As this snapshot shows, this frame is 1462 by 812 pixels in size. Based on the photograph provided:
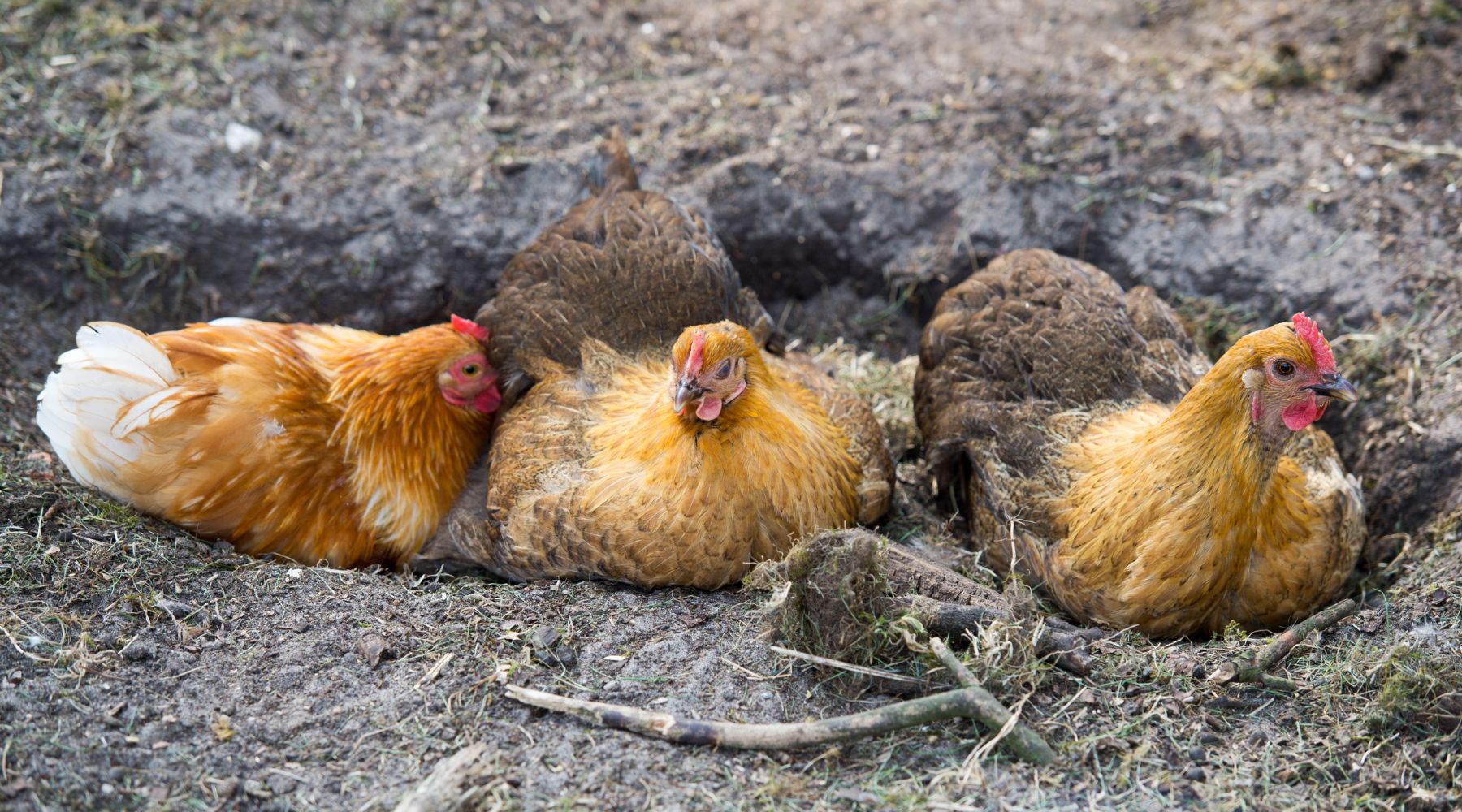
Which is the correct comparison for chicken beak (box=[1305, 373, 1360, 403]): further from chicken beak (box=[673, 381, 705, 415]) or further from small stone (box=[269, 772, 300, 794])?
small stone (box=[269, 772, 300, 794])

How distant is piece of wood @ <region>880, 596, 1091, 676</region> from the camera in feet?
11.4

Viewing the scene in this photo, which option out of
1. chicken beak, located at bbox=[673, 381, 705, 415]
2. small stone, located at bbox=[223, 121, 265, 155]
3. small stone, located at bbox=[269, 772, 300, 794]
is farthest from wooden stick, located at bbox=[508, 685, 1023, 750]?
small stone, located at bbox=[223, 121, 265, 155]

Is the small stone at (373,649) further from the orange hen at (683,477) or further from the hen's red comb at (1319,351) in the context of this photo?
the hen's red comb at (1319,351)

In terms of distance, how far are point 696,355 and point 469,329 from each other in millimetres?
1628

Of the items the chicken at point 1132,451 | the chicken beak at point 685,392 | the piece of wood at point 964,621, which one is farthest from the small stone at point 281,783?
the chicken at point 1132,451

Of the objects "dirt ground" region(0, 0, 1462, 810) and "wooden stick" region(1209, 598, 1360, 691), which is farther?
"wooden stick" region(1209, 598, 1360, 691)

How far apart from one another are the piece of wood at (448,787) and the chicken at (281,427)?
1624 millimetres

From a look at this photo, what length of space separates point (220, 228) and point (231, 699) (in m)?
2.92

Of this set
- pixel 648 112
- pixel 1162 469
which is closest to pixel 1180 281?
pixel 1162 469

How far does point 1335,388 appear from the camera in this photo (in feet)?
11.2

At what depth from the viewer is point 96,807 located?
2885mm

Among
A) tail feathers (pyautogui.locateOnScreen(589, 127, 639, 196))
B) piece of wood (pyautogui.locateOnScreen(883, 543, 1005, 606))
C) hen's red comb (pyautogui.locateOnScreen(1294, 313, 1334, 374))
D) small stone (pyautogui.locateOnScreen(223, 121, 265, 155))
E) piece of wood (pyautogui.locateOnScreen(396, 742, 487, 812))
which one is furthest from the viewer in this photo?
small stone (pyautogui.locateOnScreen(223, 121, 265, 155))

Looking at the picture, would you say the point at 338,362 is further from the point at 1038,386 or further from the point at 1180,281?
the point at 1180,281

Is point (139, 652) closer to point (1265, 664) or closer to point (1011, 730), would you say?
A: point (1011, 730)
